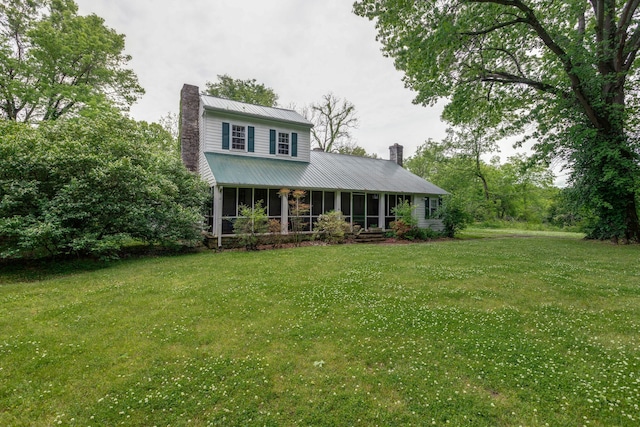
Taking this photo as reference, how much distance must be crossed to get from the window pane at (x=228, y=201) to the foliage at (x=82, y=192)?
1999mm

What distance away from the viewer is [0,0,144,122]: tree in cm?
1471

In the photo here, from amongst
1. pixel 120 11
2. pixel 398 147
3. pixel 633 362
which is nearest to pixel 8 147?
pixel 120 11

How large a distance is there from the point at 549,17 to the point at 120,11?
1957 cm

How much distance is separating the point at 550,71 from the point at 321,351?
16357 mm

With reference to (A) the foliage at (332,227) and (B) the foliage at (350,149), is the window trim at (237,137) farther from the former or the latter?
(B) the foliage at (350,149)

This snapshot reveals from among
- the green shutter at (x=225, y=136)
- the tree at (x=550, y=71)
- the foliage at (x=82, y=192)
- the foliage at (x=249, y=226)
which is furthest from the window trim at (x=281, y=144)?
the tree at (x=550, y=71)

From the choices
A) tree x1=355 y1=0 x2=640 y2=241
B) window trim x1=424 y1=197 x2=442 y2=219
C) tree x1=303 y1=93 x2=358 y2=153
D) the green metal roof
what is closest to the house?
the green metal roof

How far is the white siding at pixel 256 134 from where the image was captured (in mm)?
13812

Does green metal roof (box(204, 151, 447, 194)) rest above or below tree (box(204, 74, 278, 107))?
below

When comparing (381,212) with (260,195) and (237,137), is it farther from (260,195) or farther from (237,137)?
(237,137)

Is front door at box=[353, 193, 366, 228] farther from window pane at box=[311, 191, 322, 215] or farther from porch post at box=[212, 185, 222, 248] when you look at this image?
porch post at box=[212, 185, 222, 248]

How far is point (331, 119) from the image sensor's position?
1210 inches

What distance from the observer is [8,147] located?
751 centimetres

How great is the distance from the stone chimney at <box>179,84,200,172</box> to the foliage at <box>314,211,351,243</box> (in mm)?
7585
